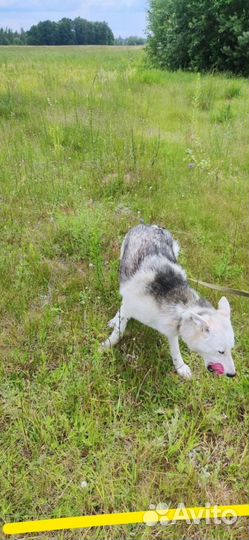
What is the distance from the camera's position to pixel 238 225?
4926 millimetres

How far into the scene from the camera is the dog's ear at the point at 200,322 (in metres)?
2.77

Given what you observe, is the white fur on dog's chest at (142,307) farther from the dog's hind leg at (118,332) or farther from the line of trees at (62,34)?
the line of trees at (62,34)

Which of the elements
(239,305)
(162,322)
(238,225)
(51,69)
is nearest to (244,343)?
(239,305)

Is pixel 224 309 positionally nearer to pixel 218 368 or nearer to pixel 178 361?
pixel 218 368

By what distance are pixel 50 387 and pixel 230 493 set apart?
4.55 feet

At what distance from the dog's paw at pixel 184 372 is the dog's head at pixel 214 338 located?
410 millimetres

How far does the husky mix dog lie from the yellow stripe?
2.56ft

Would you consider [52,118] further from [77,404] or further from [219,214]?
[77,404]

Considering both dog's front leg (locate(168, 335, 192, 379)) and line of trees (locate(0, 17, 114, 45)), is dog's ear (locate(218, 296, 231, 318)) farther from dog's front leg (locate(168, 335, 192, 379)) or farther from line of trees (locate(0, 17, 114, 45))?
line of trees (locate(0, 17, 114, 45))

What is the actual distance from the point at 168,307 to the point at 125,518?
1.36 m

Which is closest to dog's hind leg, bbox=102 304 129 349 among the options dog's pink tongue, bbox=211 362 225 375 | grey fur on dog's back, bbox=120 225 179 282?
grey fur on dog's back, bbox=120 225 179 282

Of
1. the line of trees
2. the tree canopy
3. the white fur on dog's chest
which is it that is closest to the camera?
the white fur on dog's chest

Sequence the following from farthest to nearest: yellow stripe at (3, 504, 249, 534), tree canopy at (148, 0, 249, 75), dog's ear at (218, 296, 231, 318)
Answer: tree canopy at (148, 0, 249, 75)
dog's ear at (218, 296, 231, 318)
yellow stripe at (3, 504, 249, 534)

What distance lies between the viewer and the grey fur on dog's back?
3.47m
